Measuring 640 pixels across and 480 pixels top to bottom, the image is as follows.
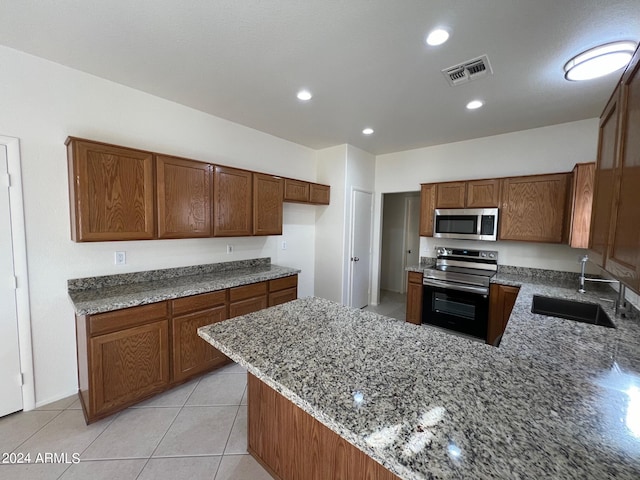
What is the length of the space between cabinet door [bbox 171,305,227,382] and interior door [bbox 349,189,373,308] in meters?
2.32

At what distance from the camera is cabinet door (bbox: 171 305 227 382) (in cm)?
233

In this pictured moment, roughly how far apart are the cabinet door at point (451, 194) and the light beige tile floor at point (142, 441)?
334 cm

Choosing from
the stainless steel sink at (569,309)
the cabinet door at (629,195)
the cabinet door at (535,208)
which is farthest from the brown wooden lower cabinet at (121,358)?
the cabinet door at (535,208)

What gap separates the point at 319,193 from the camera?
402cm

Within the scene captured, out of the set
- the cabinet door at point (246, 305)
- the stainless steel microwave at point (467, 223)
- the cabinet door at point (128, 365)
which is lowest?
the cabinet door at point (128, 365)

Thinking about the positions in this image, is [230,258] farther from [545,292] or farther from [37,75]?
[545,292]

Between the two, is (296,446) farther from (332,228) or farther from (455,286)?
(332,228)

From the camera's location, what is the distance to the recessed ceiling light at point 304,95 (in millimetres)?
2445

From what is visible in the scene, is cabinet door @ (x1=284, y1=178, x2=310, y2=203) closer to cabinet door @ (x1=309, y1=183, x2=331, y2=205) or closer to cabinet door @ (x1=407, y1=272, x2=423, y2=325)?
cabinet door @ (x1=309, y1=183, x2=331, y2=205)

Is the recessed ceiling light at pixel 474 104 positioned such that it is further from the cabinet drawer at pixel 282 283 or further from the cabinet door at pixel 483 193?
the cabinet drawer at pixel 282 283

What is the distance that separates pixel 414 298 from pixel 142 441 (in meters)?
3.22

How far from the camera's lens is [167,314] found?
2246 millimetres

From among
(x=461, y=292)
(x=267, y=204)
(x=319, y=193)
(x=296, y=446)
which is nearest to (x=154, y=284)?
(x=267, y=204)

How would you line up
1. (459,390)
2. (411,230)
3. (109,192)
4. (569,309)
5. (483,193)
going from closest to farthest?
(459,390) → (109,192) → (569,309) → (483,193) → (411,230)
